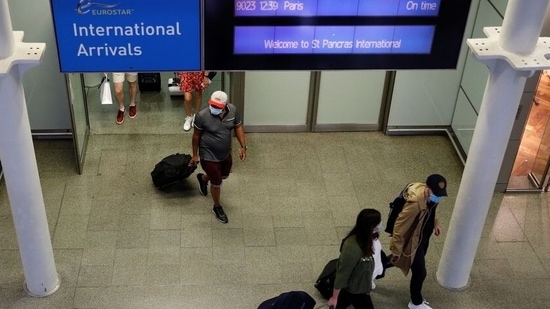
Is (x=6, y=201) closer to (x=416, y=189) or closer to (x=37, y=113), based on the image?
(x=37, y=113)

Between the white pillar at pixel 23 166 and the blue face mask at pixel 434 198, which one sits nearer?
the white pillar at pixel 23 166

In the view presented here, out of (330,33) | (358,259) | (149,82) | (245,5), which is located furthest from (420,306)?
(149,82)

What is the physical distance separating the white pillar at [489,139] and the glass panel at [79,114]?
14.6 feet

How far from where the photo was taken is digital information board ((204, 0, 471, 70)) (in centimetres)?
534

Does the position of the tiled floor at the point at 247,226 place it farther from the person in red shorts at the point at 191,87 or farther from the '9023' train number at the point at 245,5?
the '9023' train number at the point at 245,5

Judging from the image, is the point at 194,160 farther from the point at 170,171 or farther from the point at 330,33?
the point at 330,33

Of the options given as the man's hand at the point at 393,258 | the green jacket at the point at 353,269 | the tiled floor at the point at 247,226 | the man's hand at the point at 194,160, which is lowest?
the tiled floor at the point at 247,226

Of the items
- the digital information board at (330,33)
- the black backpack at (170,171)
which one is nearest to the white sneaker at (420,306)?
the digital information board at (330,33)

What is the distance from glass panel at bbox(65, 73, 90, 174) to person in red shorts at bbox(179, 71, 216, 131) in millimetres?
1296

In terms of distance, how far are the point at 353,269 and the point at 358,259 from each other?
139 mm

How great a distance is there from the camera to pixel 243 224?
842cm

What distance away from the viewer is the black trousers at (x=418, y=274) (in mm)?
7004

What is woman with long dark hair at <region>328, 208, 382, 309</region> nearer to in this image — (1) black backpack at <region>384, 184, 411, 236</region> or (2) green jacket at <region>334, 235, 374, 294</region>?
(2) green jacket at <region>334, 235, 374, 294</region>

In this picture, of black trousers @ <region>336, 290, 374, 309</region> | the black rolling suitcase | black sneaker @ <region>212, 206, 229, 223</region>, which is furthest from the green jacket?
the black rolling suitcase
